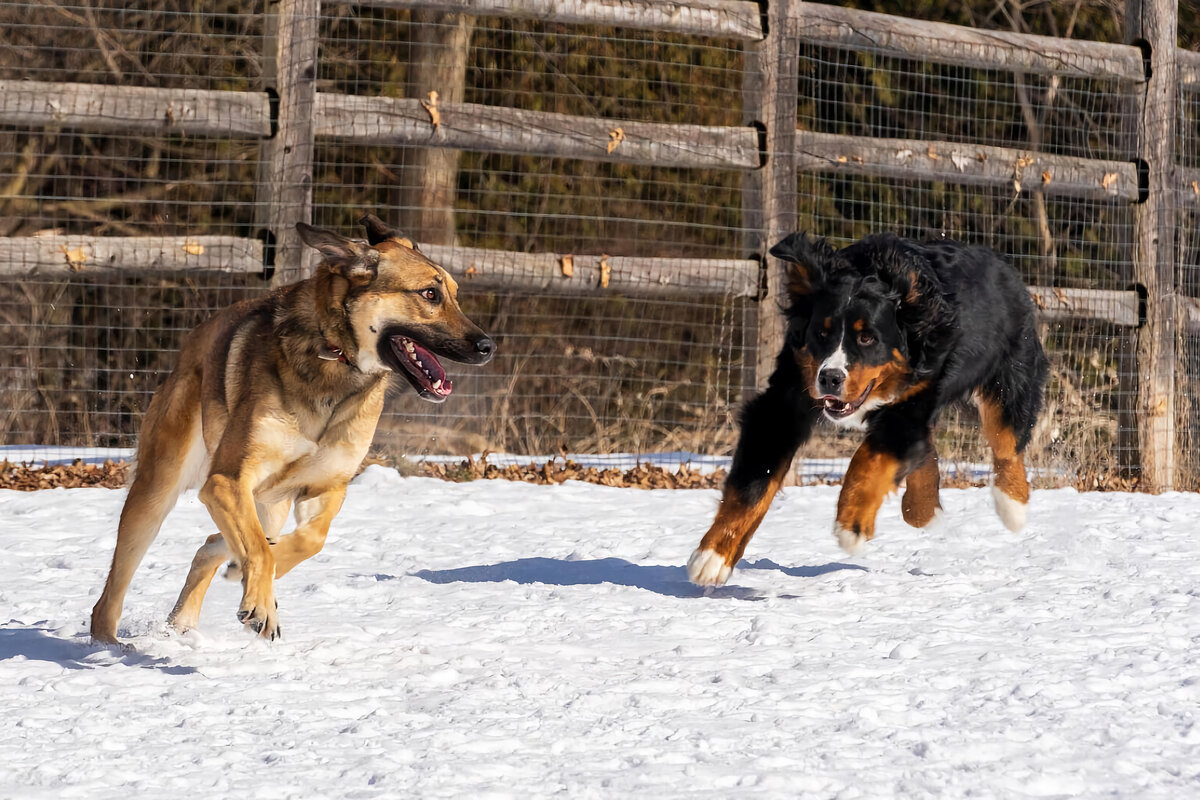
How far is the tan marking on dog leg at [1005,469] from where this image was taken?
5.99 m

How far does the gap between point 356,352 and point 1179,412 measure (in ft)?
22.6

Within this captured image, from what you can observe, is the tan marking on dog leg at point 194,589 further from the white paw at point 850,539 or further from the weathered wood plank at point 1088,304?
the weathered wood plank at point 1088,304

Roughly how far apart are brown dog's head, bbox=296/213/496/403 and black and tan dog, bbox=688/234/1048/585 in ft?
4.63

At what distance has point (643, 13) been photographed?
8297 mm

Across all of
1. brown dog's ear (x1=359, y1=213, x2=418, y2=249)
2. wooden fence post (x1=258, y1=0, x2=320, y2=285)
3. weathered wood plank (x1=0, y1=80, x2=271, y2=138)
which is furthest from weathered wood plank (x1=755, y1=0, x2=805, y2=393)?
brown dog's ear (x1=359, y1=213, x2=418, y2=249)

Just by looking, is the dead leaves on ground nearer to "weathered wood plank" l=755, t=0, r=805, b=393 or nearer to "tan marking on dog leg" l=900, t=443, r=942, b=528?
"weathered wood plank" l=755, t=0, r=805, b=393

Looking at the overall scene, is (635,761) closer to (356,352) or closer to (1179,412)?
(356,352)

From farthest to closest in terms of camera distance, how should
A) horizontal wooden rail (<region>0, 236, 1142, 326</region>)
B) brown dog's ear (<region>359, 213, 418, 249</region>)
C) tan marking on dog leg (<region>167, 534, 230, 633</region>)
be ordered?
horizontal wooden rail (<region>0, 236, 1142, 326</region>) → brown dog's ear (<region>359, 213, 418, 249</region>) → tan marking on dog leg (<region>167, 534, 230, 633</region>)

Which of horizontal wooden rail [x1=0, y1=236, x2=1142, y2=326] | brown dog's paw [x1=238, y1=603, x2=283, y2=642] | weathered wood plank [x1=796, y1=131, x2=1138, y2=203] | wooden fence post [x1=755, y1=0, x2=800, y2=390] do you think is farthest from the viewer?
weathered wood plank [x1=796, y1=131, x2=1138, y2=203]

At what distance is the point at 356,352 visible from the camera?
4309mm

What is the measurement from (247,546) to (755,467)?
217cm

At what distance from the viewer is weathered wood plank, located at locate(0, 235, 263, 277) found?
7.35 m

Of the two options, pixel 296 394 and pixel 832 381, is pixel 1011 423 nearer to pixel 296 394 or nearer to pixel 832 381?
pixel 832 381

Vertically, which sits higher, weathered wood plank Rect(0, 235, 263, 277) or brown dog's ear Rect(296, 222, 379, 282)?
weathered wood plank Rect(0, 235, 263, 277)
